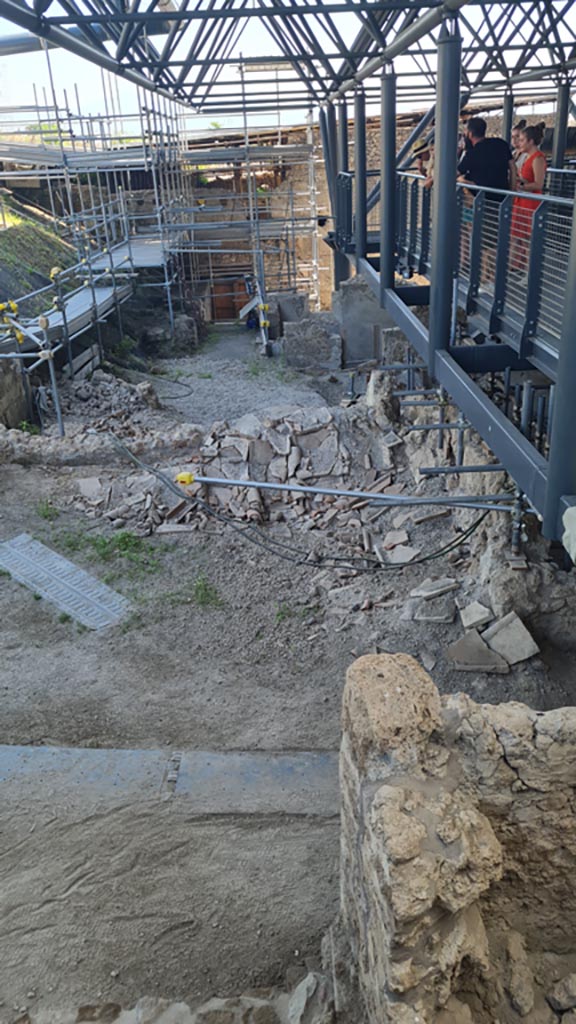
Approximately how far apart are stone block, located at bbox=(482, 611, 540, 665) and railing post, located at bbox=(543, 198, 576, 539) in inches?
103

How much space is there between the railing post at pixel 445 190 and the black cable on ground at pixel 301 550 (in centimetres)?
222

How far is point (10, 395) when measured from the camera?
10.7 metres

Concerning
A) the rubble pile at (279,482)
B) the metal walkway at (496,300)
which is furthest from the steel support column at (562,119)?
the rubble pile at (279,482)

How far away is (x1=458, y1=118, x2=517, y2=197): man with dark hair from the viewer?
6543 millimetres

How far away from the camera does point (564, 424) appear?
370 cm

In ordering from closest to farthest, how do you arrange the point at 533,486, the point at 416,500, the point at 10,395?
the point at 533,486 → the point at 416,500 → the point at 10,395

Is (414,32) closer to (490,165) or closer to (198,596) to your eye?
(490,165)

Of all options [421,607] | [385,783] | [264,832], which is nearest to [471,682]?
[421,607]

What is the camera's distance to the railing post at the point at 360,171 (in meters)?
9.95

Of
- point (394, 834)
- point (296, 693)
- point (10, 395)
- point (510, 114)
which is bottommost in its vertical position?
point (296, 693)

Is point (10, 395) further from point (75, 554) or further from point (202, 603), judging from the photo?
point (202, 603)

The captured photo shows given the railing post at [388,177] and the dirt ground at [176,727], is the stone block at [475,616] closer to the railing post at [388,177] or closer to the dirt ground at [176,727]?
the dirt ground at [176,727]

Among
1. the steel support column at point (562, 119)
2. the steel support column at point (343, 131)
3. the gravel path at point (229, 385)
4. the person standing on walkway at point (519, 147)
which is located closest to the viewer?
the person standing on walkway at point (519, 147)

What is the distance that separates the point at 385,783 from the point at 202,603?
4.68 metres
